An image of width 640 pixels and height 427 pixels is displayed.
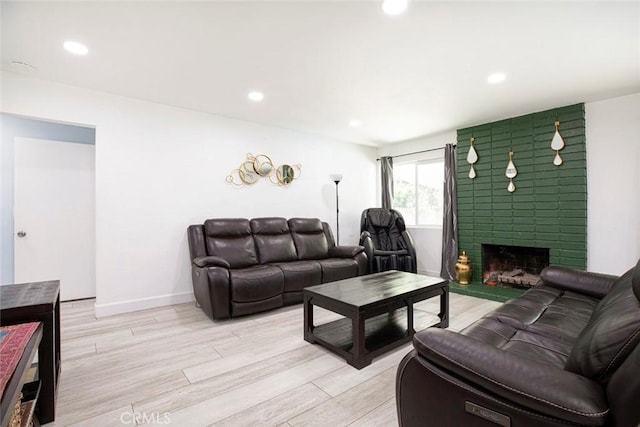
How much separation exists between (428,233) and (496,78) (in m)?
2.74

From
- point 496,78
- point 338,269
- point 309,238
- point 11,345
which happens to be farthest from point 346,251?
point 11,345

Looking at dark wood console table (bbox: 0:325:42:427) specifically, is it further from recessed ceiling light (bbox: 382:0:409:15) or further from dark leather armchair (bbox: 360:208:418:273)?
dark leather armchair (bbox: 360:208:418:273)

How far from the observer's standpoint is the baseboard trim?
312 cm

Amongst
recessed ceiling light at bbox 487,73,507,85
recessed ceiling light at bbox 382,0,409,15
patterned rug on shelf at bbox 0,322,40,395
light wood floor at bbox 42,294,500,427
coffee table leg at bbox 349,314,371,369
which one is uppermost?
recessed ceiling light at bbox 382,0,409,15

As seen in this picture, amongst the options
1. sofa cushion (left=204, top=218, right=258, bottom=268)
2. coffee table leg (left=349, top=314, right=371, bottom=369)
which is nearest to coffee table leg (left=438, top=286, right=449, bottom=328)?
coffee table leg (left=349, top=314, right=371, bottom=369)

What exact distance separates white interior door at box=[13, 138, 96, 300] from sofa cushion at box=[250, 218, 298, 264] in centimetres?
217

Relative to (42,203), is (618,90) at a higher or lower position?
higher

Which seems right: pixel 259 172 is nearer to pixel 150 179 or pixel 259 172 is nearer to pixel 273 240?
pixel 273 240

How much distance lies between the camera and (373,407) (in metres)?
1.63

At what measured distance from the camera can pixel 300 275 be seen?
133 inches

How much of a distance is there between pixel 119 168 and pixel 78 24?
1.57 meters

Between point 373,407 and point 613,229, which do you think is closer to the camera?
point 373,407

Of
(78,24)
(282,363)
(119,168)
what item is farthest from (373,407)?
(119,168)

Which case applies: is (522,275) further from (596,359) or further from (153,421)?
(153,421)
